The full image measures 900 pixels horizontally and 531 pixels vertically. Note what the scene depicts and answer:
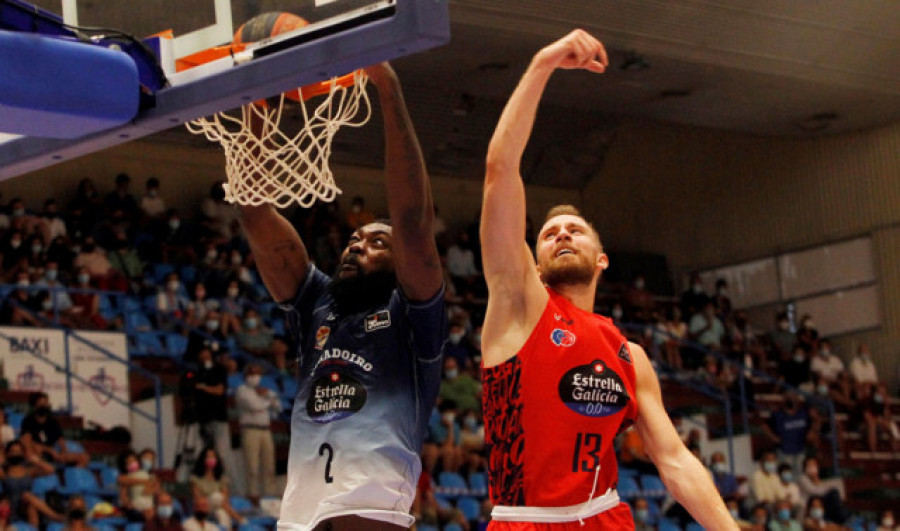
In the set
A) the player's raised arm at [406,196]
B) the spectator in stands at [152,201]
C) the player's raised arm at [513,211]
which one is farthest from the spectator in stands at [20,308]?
the player's raised arm at [513,211]

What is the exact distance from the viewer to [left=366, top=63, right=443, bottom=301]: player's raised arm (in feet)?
14.4

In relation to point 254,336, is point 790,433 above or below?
below

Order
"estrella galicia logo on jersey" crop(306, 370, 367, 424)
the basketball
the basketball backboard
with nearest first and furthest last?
the basketball backboard, the basketball, "estrella galicia logo on jersey" crop(306, 370, 367, 424)

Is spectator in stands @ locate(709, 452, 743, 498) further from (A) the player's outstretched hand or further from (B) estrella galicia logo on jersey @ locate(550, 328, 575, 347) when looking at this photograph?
(A) the player's outstretched hand

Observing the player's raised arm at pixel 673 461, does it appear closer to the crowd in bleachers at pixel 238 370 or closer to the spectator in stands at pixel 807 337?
the crowd in bleachers at pixel 238 370

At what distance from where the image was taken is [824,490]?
17.8m

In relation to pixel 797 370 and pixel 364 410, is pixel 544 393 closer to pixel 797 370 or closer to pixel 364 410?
pixel 364 410

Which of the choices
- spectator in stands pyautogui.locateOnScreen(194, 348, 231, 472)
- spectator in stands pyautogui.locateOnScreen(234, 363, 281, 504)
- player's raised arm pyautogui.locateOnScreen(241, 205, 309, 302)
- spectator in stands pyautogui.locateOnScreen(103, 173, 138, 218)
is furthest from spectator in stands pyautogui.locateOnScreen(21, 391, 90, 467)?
player's raised arm pyautogui.locateOnScreen(241, 205, 309, 302)

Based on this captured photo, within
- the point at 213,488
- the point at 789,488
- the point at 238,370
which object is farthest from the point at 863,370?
the point at 213,488

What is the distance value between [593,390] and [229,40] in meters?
1.73

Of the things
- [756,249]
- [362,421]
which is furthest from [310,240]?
[362,421]

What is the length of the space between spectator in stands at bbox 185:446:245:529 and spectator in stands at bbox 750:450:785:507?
729cm

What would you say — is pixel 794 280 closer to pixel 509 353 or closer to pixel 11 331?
pixel 11 331

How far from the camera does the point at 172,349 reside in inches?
586
